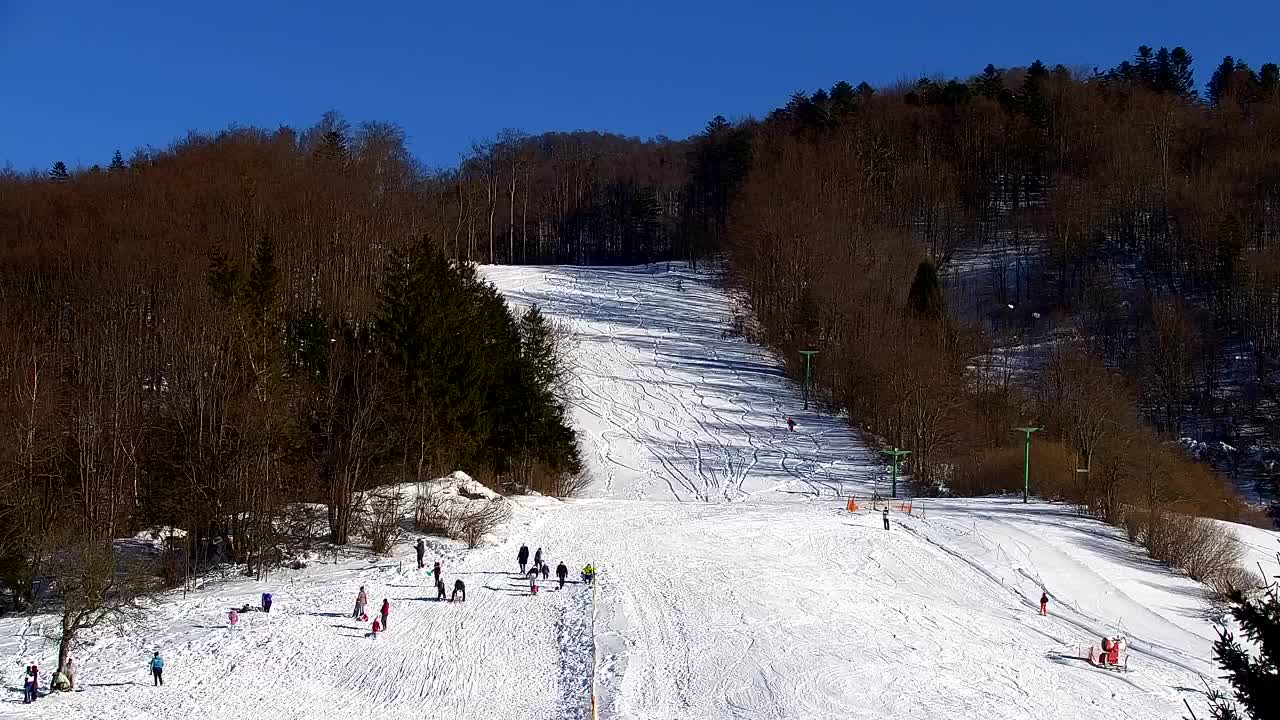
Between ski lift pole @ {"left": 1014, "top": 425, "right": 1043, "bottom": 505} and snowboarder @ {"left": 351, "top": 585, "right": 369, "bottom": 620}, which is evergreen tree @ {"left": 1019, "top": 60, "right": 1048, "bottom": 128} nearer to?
ski lift pole @ {"left": 1014, "top": 425, "right": 1043, "bottom": 505}

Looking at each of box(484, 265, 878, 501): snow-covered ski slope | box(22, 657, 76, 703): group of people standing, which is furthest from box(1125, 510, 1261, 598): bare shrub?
box(22, 657, 76, 703): group of people standing

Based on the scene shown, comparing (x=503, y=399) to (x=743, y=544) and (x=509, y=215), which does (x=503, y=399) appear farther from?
(x=509, y=215)

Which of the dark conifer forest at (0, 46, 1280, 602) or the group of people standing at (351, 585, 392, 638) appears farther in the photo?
the dark conifer forest at (0, 46, 1280, 602)

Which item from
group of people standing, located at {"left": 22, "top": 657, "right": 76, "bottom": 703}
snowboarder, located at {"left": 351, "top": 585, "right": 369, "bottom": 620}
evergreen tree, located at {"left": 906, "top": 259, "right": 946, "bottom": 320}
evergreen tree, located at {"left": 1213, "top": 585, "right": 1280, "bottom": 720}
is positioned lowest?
group of people standing, located at {"left": 22, "top": 657, "right": 76, "bottom": 703}

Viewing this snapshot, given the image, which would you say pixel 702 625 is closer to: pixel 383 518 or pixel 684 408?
pixel 383 518

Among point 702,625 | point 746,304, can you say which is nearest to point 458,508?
point 702,625

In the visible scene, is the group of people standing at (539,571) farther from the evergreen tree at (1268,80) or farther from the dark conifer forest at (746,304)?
the evergreen tree at (1268,80)

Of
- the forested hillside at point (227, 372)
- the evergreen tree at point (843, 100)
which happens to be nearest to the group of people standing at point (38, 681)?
the forested hillside at point (227, 372)
